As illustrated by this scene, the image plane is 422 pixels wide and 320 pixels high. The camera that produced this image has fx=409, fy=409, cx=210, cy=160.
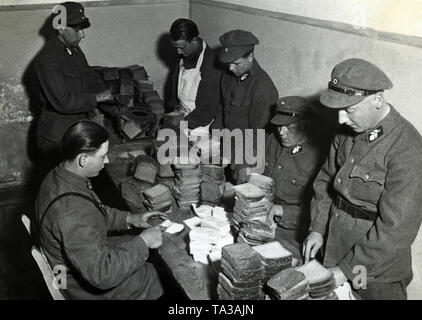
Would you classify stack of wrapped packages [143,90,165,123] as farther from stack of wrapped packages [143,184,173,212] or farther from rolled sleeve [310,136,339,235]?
rolled sleeve [310,136,339,235]

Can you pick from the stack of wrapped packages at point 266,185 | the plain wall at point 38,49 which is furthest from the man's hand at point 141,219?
the plain wall at point 38,49

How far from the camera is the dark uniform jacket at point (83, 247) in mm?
2766

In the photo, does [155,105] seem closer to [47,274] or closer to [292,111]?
[292,111]

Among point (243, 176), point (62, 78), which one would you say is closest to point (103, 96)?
point (62, 78)

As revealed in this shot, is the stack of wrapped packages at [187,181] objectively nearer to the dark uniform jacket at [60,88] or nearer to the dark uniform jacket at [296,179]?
the dark uniform jacket at [296,179]

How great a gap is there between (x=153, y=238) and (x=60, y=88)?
2.95 metres

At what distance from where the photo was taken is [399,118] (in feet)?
9.34

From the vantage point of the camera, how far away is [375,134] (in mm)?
2895

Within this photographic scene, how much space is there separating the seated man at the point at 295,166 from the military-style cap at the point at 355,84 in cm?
114

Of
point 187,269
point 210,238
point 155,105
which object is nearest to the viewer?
point 187,269

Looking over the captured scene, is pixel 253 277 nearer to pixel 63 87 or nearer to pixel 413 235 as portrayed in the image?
pixel 413 235

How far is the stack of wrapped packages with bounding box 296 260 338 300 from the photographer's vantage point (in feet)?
8.36

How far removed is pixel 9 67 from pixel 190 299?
233 inches
